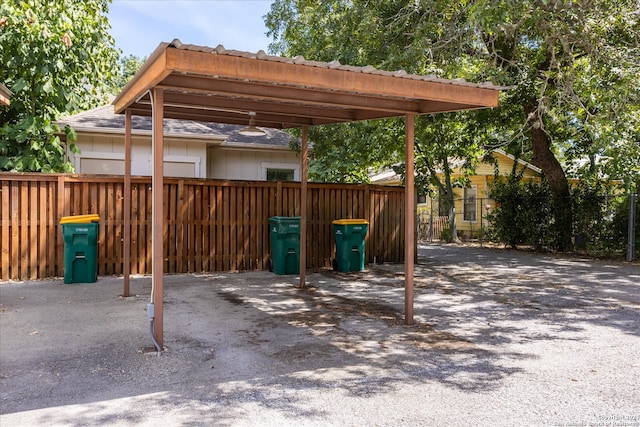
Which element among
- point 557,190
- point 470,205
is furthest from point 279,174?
point 470,205

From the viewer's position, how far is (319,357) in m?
4.89

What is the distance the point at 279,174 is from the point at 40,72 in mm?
6119

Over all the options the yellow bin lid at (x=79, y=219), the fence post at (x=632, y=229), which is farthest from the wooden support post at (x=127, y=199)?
the fence post at (x=632, y=229)

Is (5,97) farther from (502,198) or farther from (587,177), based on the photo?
(587,177)

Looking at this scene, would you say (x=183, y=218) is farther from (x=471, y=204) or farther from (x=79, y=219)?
(x=471, y=204)

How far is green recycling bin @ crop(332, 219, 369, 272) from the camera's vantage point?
1066 cm

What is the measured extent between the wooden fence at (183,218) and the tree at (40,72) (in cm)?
148

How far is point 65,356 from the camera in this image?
4.84 meters

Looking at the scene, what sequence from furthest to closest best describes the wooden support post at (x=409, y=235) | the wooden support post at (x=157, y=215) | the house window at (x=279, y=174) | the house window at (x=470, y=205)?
1. the house window at (x=470, y=205)
2. the house window at (x=279, y=174)
3. the wooden support post at (x=409, y=235)
4. the wooden support post at (x=157, y=215)

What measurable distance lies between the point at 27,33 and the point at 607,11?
38.4ft

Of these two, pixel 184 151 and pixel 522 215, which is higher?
pixel 184 151

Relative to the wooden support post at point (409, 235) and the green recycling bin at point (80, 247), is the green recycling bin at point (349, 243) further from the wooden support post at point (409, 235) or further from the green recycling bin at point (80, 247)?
the green recycling bin at point (80, 247)

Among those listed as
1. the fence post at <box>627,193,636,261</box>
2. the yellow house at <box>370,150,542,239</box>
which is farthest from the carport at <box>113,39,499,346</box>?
the yellow house at <box>370,150,542,239</box>

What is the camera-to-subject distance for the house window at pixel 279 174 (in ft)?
46.2
